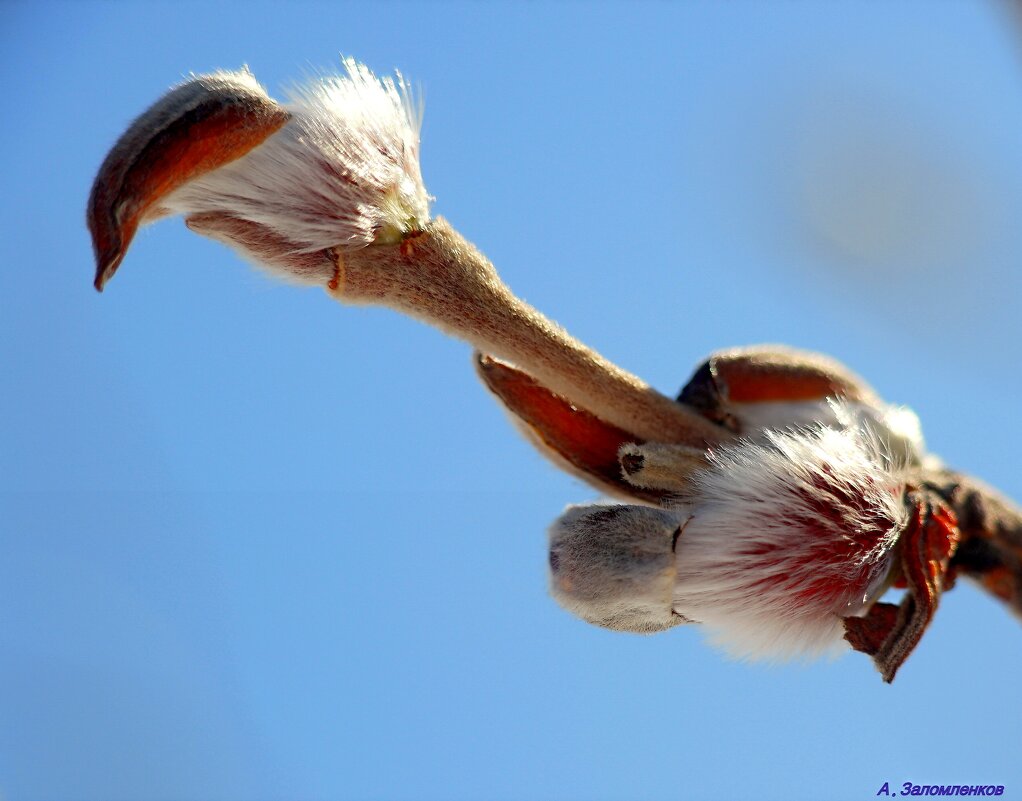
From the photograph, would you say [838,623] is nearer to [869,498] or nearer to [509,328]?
[869,498]

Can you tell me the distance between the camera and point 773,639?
199 centimetres

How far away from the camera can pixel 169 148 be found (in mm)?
1607

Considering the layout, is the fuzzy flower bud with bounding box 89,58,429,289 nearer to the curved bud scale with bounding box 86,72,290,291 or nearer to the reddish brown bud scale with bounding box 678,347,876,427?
the curved bud scale with bounding box 86,72,290,291

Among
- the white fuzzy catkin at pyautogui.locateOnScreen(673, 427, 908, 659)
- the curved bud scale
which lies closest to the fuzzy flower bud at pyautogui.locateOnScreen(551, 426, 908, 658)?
the white fuzzy catkin at pyautogui.locateOnScreen(673, 427, 908, 659)

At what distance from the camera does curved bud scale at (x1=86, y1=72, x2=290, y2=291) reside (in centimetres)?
156

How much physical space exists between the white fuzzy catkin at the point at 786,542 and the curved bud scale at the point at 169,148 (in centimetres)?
103

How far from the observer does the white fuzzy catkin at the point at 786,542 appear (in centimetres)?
187

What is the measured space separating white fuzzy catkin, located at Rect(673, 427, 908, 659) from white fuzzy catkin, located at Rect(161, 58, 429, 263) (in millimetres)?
764

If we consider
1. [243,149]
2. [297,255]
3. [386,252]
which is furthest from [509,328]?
[243,149]

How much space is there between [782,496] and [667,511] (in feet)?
0.75

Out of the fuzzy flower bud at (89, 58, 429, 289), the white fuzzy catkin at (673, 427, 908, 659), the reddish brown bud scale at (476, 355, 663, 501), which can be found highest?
the fuzzy flower bud at (89, 58, 429, 289)

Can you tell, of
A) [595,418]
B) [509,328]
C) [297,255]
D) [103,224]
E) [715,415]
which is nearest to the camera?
[103,224]

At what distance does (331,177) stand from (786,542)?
1058 mm

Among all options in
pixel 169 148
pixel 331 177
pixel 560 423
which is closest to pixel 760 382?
pixel 560 423
